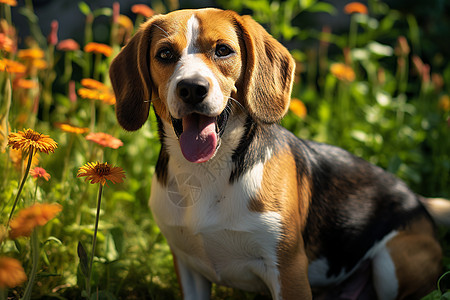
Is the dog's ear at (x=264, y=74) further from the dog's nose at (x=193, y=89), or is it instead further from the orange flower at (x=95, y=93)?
the orange flower at (x=95, y=93)

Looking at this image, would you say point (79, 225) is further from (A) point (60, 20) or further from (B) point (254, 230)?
(A) point (60, 20)

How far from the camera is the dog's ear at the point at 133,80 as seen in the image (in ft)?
8.04

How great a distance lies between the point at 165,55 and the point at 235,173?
64 centimetres

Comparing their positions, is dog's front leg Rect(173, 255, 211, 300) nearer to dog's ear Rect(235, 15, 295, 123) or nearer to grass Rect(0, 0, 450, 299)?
grass Rect(0, 0, 450, 299)

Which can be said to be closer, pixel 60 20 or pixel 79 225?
pixel 79 225

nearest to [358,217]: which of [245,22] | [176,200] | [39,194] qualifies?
[176,200]

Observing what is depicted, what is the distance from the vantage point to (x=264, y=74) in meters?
2.40

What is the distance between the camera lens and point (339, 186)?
2.85m

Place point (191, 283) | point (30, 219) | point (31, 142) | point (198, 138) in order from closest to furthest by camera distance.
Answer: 1. point (30, 219)
2. point (31, 142)
3. point (198, 138)
4. point (191, 283)

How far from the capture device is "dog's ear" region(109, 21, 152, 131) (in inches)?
96.4

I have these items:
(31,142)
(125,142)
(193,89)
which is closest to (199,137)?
(193,89)

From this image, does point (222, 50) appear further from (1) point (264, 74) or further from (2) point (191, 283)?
(2) point (191, 283)

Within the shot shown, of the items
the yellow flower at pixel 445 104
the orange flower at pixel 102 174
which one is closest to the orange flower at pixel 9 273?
the orange flower at pixel 102 174

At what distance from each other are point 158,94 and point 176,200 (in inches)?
20.8
